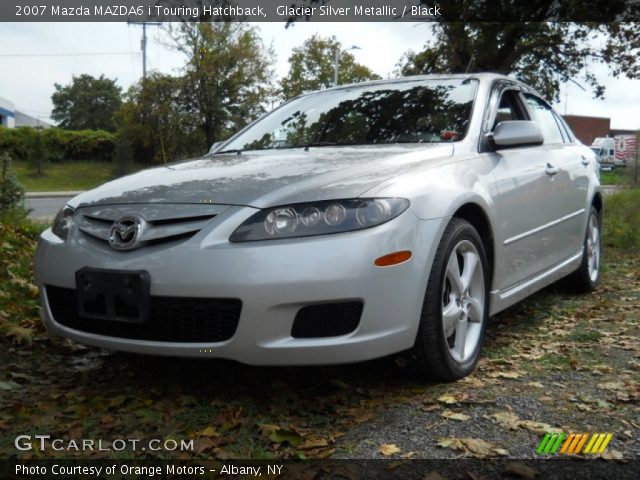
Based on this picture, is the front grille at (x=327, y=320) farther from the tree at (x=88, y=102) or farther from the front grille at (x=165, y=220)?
the tree at (x=88, y=102)

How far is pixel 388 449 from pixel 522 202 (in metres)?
1.85

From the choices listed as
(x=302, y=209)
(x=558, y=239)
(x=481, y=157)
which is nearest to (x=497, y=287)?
(x=481, y=157)

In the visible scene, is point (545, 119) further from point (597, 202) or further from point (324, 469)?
point (324, 469)

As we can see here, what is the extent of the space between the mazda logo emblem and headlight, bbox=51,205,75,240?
0.41m

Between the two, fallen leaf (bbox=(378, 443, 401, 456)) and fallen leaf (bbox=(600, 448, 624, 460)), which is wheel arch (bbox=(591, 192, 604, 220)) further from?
fallen leaf (bbox=(378, 443, 401, 456))

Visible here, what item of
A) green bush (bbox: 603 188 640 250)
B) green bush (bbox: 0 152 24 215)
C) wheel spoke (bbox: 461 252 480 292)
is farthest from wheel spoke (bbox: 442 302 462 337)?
green bush (bbox: 603 188 640 250)

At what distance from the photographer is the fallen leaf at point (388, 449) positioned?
2298 mm

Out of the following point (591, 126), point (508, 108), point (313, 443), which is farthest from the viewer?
point (591, 126)

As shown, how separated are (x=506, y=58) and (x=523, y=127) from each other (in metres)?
8.33

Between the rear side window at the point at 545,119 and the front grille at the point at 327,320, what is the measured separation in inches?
99.5

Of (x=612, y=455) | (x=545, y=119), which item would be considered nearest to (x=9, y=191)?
(x=545, y=119)

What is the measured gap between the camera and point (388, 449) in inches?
91.4

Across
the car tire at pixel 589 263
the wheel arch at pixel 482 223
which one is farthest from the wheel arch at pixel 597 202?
the wheel arch at pixel 482 223

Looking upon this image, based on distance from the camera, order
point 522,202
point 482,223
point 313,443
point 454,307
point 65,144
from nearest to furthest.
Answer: point 313,443 → point 454,307 → point 482,223 → point 522,202 → point 65,144
